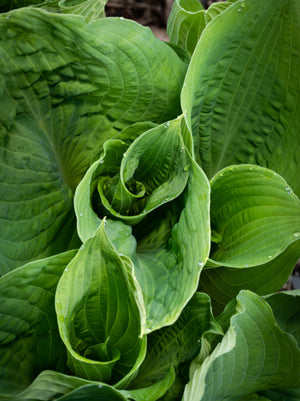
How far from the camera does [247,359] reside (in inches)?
16.4

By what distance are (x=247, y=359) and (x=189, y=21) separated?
0.37 metres

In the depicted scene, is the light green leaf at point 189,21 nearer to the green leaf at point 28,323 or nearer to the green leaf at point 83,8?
the green leaf at point 83,8

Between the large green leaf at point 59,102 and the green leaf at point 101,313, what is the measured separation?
82 mm

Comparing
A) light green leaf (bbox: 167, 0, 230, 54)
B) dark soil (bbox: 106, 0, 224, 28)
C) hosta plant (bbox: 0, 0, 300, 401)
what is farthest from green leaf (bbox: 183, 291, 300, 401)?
dark soil (bbox: 106, 0, 224, 28)

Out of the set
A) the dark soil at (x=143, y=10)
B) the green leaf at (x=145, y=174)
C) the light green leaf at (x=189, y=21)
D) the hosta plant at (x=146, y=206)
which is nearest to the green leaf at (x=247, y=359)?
the hosta plant at (x=146, y=206)

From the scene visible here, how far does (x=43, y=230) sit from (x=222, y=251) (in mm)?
171

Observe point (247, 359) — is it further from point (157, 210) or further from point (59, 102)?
point (59, 102)

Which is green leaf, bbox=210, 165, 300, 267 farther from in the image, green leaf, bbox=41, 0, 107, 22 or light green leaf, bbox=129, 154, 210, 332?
green leaf, bbox=41, 0, 107, 22

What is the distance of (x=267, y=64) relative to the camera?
1.63 feet

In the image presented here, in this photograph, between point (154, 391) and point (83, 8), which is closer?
point (154, 391)

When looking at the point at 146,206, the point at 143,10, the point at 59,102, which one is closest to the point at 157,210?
the point at 146,206

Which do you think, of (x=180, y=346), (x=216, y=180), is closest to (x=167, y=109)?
(x=216, y=180)

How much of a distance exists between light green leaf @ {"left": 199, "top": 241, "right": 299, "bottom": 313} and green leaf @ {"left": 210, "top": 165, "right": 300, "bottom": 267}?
1.5 inches

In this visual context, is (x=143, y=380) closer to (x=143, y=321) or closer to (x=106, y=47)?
(x=143, y=321)
